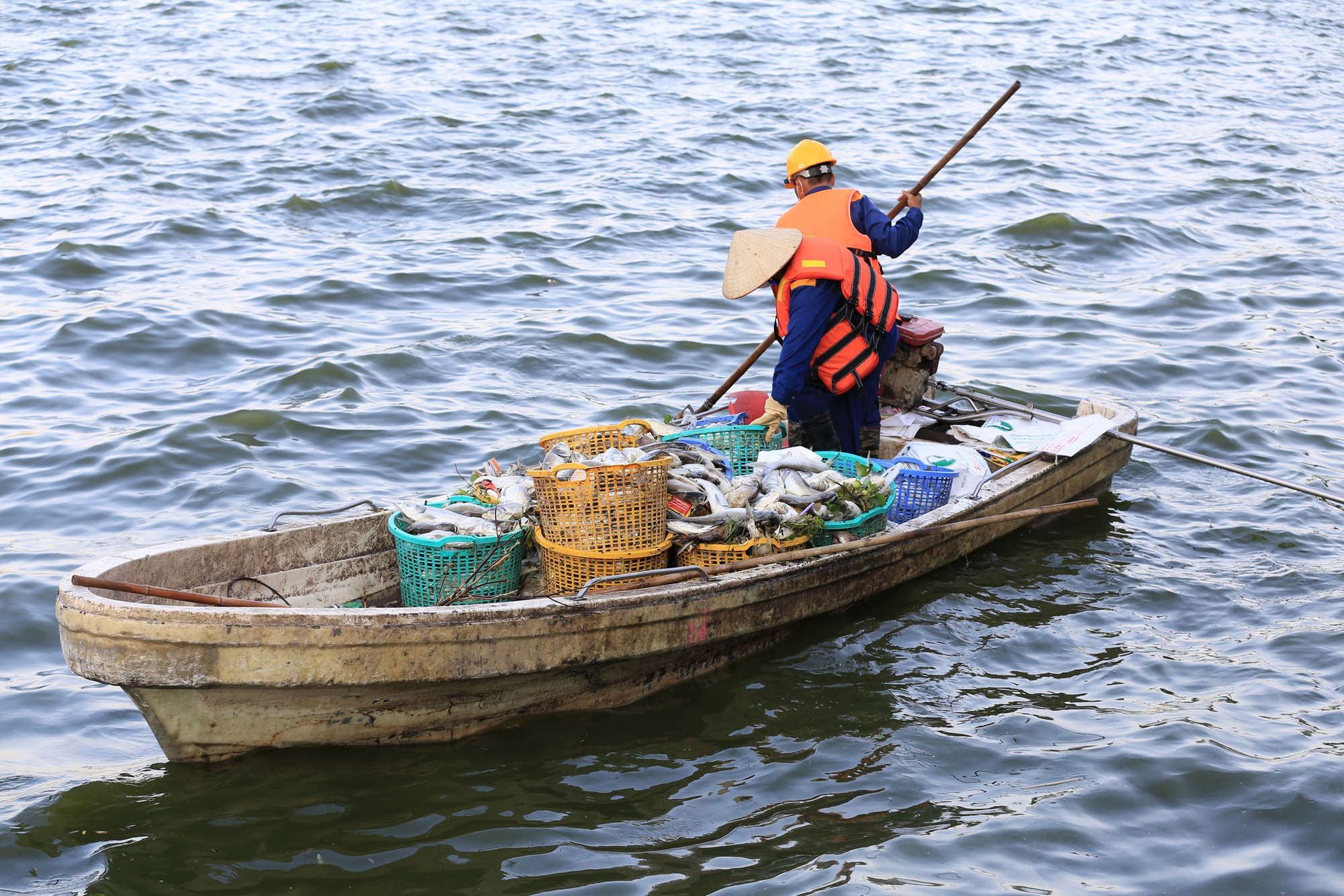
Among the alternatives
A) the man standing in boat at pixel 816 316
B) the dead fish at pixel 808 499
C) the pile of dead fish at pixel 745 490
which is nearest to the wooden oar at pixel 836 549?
the pile of dead fish at pixel 745 490

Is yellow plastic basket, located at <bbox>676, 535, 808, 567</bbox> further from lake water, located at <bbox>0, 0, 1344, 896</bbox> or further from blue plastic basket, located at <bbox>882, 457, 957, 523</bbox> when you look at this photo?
blue plastic basket, located at <bbox>882, 457, 957, 523</bbox>

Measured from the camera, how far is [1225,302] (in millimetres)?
12289

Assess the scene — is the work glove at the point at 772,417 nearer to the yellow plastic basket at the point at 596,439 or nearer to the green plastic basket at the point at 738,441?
the green plastic basket at the point at 738,441

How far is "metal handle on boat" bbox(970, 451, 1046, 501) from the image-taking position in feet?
22.8

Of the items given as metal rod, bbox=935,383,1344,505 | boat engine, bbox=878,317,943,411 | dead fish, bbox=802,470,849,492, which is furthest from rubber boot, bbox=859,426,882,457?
dead fish, bbox=802,470,849,492

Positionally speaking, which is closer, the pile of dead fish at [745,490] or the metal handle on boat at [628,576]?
the metal handle on boat at [628,576]

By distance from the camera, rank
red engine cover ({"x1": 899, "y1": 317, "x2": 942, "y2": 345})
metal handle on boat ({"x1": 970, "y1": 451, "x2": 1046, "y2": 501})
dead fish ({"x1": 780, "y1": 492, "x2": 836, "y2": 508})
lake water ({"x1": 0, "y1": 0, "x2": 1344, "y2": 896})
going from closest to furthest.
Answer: lake water ({"x1": 0, "y1": 0, "x2": 1344, "y2": 896}) < dead fish ({"x1": 780, "y1": 492, "x2": 836, "y2": 508}) < metal handle on boat ({"x1": 970, "y1": 451, "x2": 1046, "y2": 501}) < red engine cover ({"x1": 899, "y1": 317, "x2": 942, "y2": 345})

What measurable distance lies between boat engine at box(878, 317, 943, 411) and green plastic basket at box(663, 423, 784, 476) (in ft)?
5.88

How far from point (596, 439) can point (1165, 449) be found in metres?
3.57

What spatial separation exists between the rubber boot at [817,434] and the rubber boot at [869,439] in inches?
17.3

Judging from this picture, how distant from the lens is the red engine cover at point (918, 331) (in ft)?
26.8

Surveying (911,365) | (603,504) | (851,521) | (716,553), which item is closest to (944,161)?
(911,365)

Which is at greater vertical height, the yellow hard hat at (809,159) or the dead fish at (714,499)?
the yellow hard hat at (809,159)

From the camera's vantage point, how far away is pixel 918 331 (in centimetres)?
819
